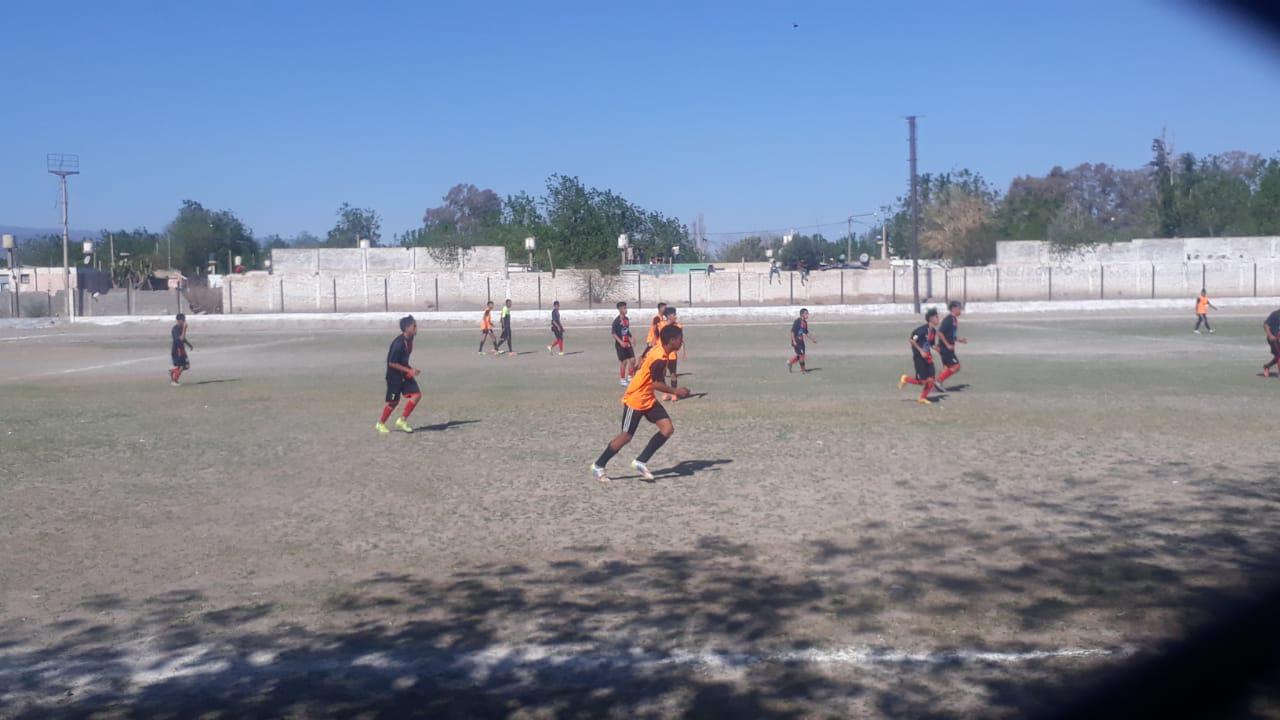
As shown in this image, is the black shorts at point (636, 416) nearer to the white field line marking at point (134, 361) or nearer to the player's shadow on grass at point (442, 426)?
the player's shadow on grass at point (442, 426)

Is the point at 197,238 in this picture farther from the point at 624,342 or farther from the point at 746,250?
the point at 624,342

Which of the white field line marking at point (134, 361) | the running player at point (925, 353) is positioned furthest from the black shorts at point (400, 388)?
the white field line marking at point (134, 361)

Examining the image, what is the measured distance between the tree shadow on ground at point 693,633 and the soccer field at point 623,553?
0.08 feet

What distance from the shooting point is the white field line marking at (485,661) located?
222 inches

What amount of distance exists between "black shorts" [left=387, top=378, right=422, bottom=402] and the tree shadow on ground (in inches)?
282

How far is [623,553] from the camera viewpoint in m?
8.07

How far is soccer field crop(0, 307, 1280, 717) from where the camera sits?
553 centimetres

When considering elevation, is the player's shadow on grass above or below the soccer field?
above

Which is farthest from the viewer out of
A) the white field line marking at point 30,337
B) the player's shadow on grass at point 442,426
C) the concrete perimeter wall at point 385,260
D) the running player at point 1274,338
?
the concrete perimeter wall at point 385,260

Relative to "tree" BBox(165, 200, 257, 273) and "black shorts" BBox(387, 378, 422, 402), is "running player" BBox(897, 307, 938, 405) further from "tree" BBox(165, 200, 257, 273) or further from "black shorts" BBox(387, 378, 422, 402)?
"tree" BBox(165, 200, 257, 273)

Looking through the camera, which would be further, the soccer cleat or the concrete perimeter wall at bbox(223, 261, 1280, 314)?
the concrete perimeter wall at bbox(223, 261, 1280, 314)

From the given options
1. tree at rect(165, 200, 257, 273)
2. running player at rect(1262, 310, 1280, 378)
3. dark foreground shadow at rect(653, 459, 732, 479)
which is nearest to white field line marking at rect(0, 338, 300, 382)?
dark foreground shadow at rect(653, 459, 732, 479)

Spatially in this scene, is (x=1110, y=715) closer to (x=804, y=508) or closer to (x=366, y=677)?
(x=366, y=677)

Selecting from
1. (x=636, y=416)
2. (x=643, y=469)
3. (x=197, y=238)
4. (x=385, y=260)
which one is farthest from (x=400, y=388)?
(x=197, y=238)
